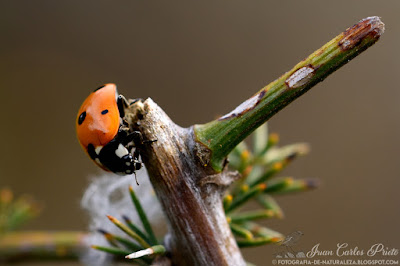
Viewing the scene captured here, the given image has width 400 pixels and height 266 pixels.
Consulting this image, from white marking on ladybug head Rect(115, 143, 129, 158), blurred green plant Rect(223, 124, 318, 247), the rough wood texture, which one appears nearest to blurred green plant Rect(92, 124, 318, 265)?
blurred green plant Rect(223, 124, 318, 247)

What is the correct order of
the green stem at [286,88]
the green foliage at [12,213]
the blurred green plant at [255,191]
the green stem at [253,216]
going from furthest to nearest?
the green foliage at [12,213]
the green stem at [253,216]
the blurred green plant at [255,191]
the green stem at [286,88]

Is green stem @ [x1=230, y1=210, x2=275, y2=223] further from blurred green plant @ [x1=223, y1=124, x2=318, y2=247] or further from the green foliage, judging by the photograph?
the green foliage

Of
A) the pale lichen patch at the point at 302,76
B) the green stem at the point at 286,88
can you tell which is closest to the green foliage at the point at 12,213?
the green stem at the point at 286,88

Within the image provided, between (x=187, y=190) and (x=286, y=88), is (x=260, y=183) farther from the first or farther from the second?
(x=286, y=88)

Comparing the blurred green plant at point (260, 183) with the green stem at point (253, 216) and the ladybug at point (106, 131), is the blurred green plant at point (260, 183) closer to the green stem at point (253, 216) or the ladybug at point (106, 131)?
the green stem at point (253, 216)

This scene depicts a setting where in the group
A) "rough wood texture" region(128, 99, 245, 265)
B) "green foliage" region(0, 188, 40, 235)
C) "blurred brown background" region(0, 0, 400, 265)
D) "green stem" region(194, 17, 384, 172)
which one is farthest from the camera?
"blurred brown background" region(0, 0, 400, 265)

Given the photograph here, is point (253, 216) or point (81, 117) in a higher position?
point (81, 117)

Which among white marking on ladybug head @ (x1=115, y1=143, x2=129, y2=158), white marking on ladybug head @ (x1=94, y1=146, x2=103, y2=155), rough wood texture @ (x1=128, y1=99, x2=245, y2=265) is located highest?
white marking on ladybug head @ (x1=94, y1=146, x2=103, y2=155)

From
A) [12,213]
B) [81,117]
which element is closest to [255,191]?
[81,117]
